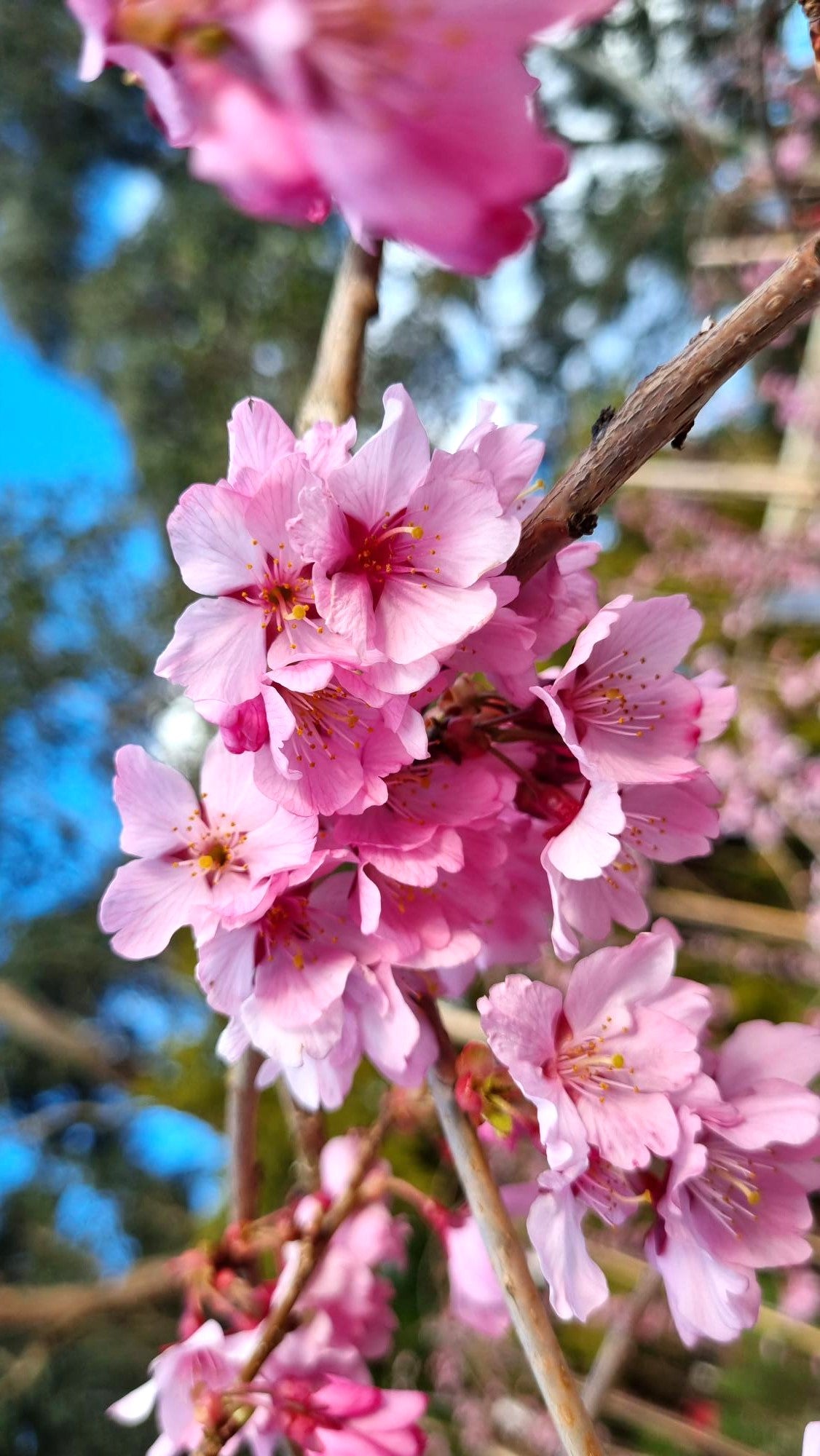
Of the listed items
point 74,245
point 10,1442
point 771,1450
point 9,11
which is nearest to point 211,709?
point 771,1450

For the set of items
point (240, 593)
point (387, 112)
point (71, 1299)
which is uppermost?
point (387, 112)

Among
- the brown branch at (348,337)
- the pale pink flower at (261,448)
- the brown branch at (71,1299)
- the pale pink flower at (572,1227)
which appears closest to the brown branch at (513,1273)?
the pale pink flower at (572,1227)

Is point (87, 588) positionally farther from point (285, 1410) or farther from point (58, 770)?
point (285, 1410)

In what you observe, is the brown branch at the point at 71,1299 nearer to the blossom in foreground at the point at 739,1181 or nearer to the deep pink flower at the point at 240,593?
the blossom in foreground at the point at 739,1181

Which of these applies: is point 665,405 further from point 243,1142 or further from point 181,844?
point 243,1142

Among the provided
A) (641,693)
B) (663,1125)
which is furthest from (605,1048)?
(641,693)

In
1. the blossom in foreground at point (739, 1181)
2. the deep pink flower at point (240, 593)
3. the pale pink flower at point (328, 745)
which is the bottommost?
the blossom in foreground at point (739, 1181)
